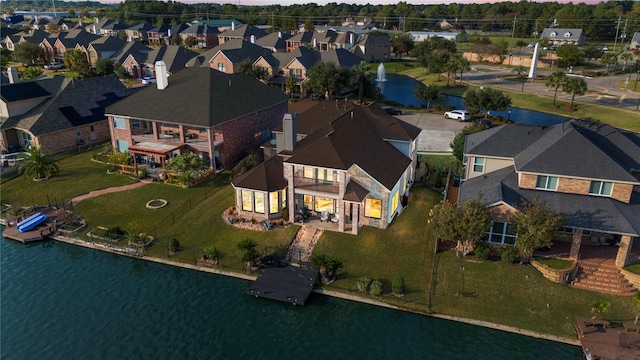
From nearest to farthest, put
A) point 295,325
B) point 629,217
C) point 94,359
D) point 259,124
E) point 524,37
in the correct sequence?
point 94,359 → point 295,325 → point 629,217 → point 259,124 → point 524,37

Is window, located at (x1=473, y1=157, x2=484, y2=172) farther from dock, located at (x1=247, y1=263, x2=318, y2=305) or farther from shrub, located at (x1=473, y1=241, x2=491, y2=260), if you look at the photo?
dock, located at (x1=247, y1=263, x2=318, y2=305)

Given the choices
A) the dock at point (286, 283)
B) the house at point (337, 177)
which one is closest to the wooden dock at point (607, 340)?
the house at point (337, 177)

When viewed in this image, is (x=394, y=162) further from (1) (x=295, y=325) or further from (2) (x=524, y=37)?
(2) (x=524, y=37)

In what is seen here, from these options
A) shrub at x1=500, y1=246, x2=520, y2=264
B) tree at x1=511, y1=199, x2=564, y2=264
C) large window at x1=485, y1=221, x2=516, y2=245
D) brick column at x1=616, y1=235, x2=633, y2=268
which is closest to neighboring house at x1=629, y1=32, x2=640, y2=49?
brick column at x1=616, y1=235, x2=633, y2=268

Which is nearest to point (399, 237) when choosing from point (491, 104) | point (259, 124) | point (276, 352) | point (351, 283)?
point (351, 283)

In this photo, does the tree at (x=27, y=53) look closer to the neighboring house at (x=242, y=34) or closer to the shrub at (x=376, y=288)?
the neighboring house at (x=242, y=34)

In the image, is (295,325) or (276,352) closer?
(276,352)
